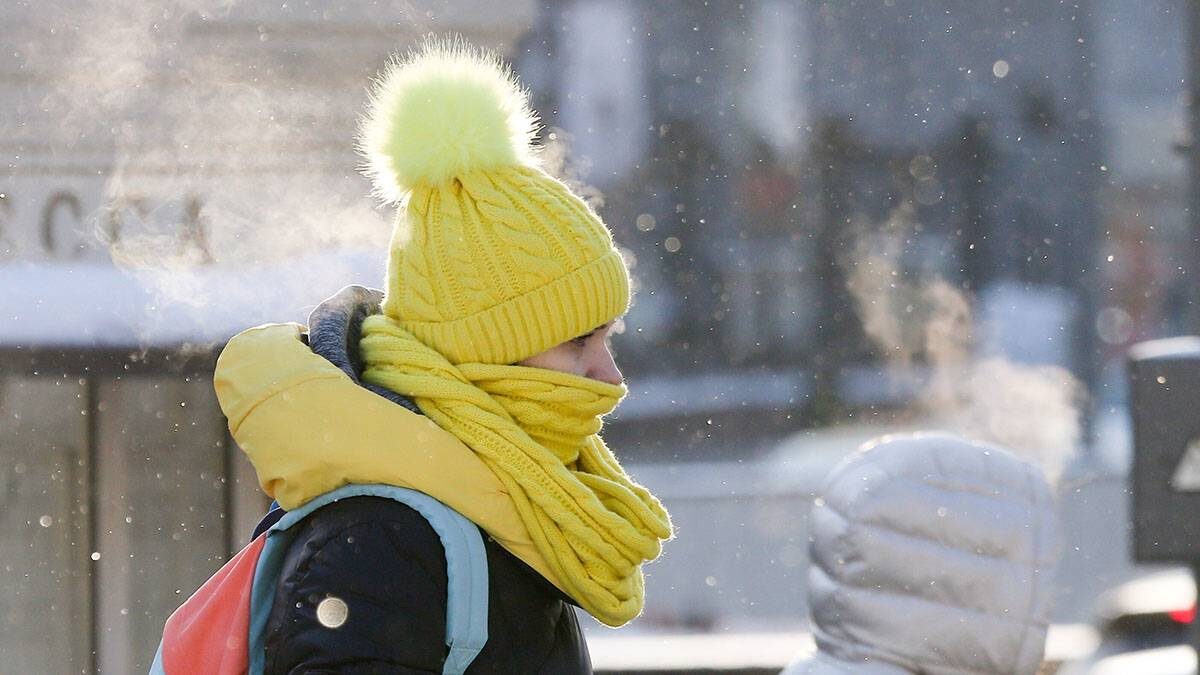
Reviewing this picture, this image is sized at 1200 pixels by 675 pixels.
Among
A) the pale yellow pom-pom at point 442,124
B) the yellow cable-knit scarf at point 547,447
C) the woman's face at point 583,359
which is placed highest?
the pale yellow pom-pom at point 442,124

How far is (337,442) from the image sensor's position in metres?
1.42

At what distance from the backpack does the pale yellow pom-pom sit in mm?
377

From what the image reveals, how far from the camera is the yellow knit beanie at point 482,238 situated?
1553 millimetres

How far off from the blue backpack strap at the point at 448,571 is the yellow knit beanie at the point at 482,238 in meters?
0.21

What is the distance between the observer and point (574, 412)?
158 cm

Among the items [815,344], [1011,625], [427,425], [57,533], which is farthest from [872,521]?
[815,344]

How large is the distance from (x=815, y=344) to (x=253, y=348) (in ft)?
34.9

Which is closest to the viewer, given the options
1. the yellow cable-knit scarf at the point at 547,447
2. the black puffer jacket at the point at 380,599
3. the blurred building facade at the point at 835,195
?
the black puffer jacket at the point at 380,599

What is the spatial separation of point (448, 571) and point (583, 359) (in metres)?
0.33

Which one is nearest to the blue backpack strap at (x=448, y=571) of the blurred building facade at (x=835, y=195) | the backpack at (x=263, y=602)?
the backpack at (x=263, y=602)

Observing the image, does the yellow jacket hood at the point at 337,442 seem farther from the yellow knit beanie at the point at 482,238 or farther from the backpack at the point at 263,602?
the yellow knit beanie at the point at 482,238

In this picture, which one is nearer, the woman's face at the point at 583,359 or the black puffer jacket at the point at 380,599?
the black puffer jacket at the point at 380,599

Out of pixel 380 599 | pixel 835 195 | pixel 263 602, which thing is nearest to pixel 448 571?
pixel 380 599

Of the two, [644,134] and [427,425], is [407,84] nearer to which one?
[427,425]
